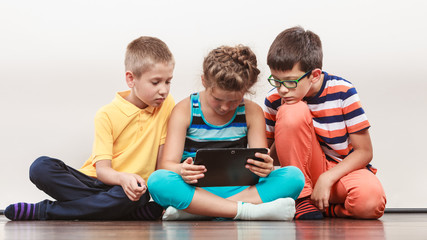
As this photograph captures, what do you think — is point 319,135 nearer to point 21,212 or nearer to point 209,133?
point 209,133

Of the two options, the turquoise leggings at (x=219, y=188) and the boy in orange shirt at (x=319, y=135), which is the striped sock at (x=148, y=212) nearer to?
the turquoise leggings at (x=219, y=188)

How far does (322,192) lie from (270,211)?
250 mm

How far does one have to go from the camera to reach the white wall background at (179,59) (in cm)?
215

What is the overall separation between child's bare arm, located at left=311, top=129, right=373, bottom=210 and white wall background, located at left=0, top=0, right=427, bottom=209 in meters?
0.47

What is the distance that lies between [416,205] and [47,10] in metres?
1.75

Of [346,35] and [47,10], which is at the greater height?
[47,10]

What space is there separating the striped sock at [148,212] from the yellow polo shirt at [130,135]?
145 mm

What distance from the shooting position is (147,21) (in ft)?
7.09

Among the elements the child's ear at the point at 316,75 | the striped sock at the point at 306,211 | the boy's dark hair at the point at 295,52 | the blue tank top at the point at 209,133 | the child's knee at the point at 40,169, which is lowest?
the striped sock at the point at 306,211

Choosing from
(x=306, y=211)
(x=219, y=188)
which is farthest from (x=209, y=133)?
(x=306, y=211)

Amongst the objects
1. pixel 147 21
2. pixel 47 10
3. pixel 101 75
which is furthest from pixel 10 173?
pixel 147 21

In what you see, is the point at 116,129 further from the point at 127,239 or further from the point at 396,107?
the point at 396,107

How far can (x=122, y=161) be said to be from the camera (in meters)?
1.78

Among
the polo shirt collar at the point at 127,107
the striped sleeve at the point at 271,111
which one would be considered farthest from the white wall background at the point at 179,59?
the polo shirt collar at the point at 127,107
